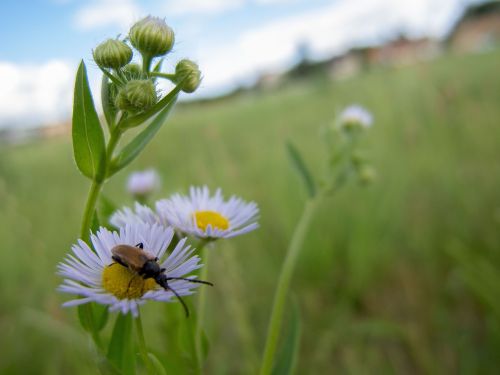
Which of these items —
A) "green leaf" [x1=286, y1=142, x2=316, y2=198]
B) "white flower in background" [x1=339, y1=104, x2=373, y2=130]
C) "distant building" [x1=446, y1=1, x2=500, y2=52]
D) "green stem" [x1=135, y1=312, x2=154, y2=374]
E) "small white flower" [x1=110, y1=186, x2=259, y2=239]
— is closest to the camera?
"green stem" [x1=135, y1=312, x2=154, y2=374]

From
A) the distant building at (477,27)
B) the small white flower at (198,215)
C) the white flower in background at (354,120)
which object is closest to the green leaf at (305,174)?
the small white flower at (198,215)

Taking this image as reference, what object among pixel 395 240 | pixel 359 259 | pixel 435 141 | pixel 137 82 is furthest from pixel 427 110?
pixel 137 82

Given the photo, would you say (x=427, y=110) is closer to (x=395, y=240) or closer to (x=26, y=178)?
(x=395, y=240)

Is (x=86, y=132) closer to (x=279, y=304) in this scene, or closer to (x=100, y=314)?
(x=100, y=314)

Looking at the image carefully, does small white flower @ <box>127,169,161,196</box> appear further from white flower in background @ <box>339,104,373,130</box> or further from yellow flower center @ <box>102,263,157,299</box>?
yellow flower center @ <box>102,263,157,299</box>

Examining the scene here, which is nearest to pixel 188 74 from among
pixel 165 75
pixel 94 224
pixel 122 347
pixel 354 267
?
pixel 165 75

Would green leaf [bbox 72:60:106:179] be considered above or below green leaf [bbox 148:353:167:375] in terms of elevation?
above

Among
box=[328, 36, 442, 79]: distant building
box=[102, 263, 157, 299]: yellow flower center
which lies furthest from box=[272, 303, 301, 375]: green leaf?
box=[328, 36, 442, 79]: distant building
